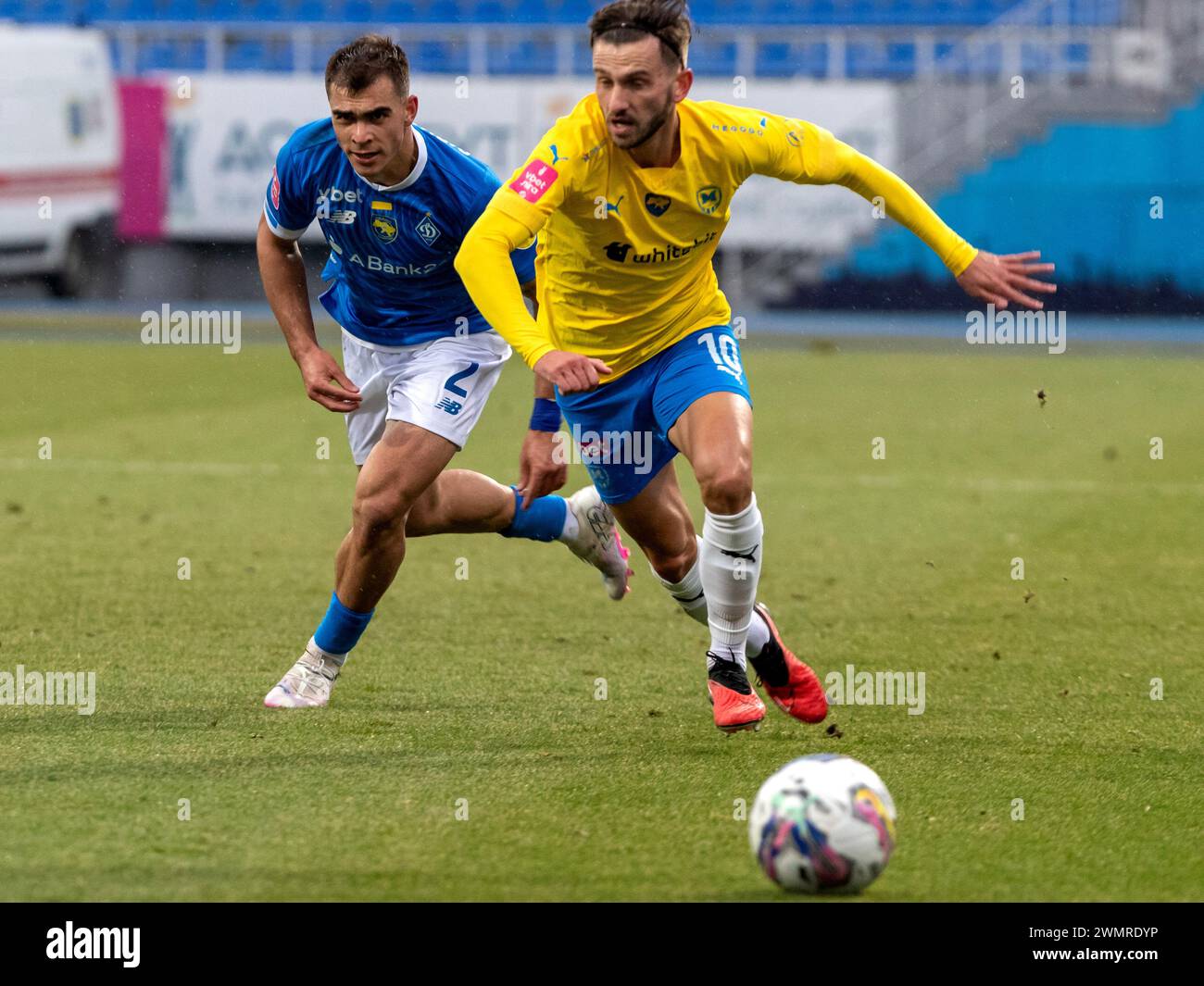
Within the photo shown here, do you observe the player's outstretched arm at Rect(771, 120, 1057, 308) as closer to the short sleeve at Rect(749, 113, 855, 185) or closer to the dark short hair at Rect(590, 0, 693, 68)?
the short sleeve at Rect(749, 113, 855, 185)

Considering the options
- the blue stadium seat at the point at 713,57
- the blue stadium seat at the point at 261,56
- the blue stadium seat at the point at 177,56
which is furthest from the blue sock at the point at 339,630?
the blue stadium seat at the point at 177,56

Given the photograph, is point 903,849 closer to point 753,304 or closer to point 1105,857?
point 1105,857

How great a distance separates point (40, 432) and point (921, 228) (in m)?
9.12

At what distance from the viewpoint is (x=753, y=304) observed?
24.4 metres

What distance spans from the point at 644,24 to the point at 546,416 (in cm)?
124

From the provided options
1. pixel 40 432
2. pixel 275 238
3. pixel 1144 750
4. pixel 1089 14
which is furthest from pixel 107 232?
pixel 1144 750

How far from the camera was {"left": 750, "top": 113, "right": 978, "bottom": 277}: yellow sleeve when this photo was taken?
527 cm

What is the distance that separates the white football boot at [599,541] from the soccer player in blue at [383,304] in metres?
0.88

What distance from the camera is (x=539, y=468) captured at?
549cm

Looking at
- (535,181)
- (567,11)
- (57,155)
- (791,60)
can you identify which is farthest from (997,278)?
(567,11)

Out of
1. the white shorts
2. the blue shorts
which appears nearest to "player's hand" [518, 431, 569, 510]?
the blue shorts

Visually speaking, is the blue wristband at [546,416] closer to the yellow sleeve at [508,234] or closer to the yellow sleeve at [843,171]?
the yellow sleeve at [508,234]

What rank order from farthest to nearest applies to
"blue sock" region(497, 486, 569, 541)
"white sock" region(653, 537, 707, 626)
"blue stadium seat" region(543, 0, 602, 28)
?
"blue stadium seat" region(543, 0, 602, 28) < "blue sock" region(497, 486, 569, 541) < "white sock" region(653, 537, 707, 626)

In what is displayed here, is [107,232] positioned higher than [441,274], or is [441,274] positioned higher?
[107,232]
